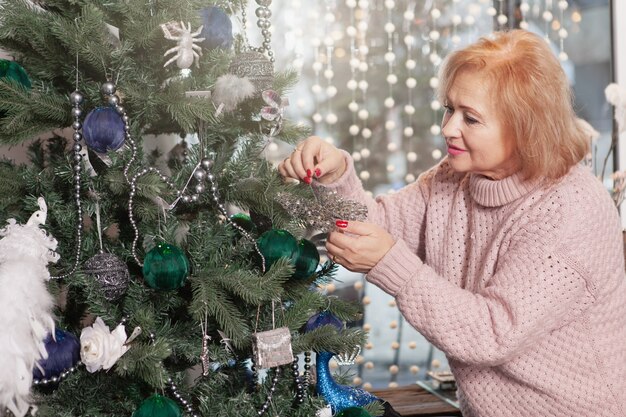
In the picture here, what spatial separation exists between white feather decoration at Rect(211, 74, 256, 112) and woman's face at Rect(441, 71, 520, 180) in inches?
16.7

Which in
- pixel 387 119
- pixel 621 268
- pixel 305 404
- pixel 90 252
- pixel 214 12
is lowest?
pixel 305 404

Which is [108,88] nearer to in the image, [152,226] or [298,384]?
[152,226]

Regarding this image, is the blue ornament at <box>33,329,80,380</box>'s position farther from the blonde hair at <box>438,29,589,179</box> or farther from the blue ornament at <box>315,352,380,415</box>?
the blonde hair at <box>438,29,589,179</box>

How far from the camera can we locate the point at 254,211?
1244mm

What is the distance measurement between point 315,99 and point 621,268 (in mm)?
1366

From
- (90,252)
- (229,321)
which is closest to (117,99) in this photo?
(90,252)

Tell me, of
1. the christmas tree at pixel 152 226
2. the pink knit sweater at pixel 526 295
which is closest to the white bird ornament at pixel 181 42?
the christmas tree at pixel 152 226

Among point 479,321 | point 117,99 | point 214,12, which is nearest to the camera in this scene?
point 117,99

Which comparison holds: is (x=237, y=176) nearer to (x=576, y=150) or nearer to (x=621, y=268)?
(x=576, y=150)

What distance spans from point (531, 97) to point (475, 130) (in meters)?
0.11

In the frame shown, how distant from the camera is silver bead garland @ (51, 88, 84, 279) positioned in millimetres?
1076

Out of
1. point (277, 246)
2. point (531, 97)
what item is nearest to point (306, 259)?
point (277, 246)

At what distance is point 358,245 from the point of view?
1300 millimetres

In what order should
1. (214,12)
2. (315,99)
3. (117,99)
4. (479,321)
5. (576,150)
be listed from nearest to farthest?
(117,99) < (214,12) < (479,321) < (576,150) < (315,99)
